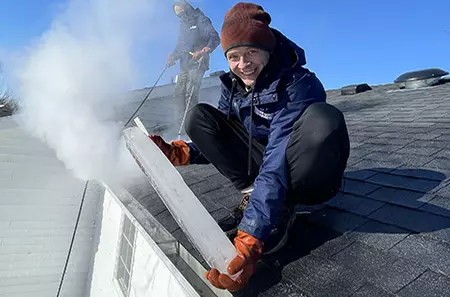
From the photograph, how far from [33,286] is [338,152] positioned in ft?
13.8

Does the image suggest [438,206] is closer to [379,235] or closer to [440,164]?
[379,235]

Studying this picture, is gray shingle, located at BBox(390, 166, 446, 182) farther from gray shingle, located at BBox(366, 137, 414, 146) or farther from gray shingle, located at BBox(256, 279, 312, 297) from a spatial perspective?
gray shingle, located at BBox(256, 279, 312, 297)

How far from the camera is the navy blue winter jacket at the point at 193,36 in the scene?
658 centimetres

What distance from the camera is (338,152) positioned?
1.68 m

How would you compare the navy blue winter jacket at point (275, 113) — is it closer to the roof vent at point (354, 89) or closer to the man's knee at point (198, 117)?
the man's knee at point (198, 117)

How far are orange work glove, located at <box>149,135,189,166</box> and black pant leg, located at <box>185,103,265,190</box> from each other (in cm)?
9

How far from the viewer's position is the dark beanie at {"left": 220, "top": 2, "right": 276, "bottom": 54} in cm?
178

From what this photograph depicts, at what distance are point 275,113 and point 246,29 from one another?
43 centimetres

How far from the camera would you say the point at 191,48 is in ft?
22.3

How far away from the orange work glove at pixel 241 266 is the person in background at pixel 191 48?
5.39m

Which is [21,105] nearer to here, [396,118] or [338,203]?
[338,203]

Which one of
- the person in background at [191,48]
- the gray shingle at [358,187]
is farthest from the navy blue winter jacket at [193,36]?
the gray shingle at [358,187]

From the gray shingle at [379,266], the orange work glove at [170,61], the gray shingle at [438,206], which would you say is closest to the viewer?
the gray shingle at [379,266]

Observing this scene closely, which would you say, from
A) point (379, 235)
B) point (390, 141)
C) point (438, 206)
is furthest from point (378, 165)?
point (379, 235)
